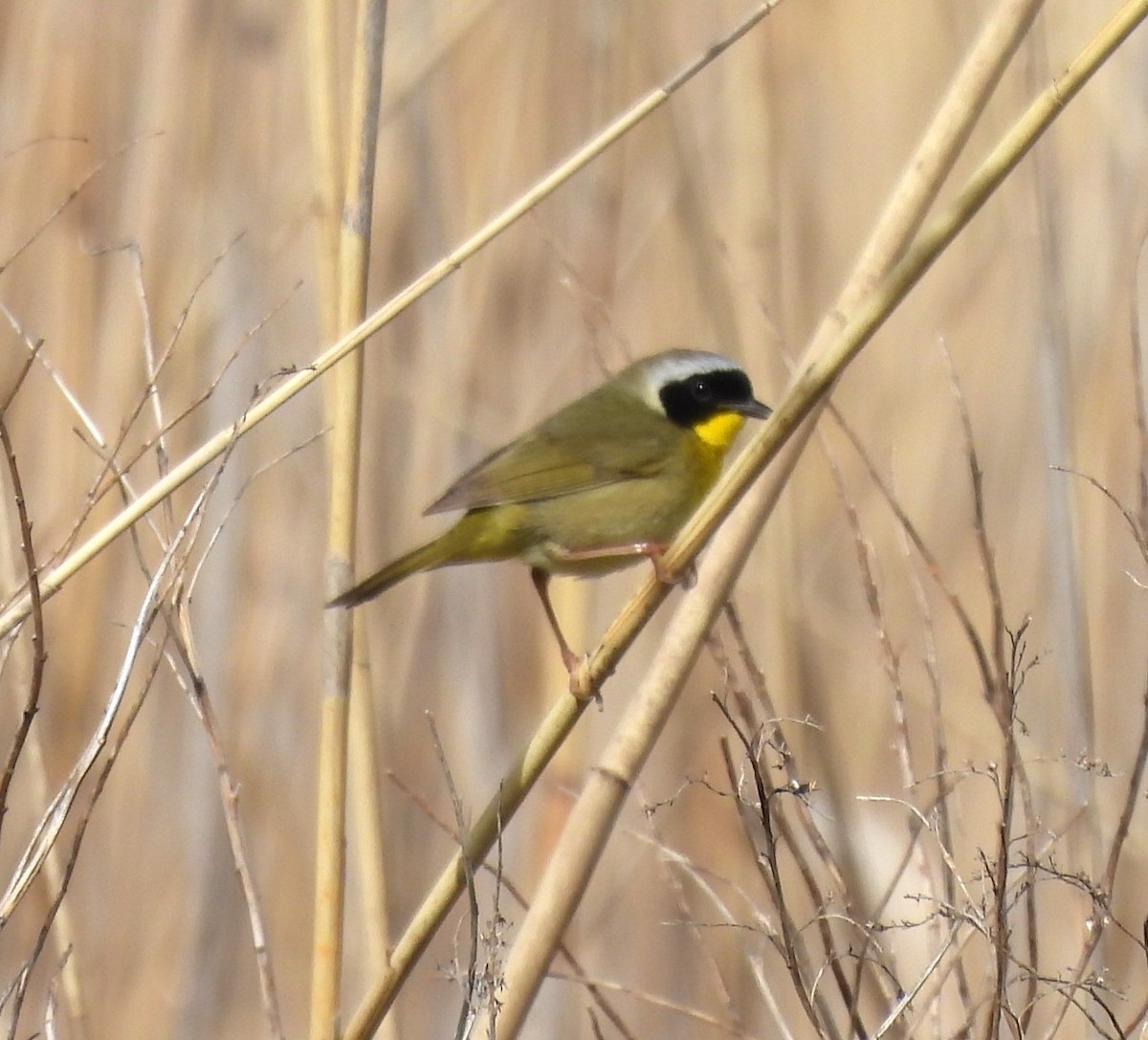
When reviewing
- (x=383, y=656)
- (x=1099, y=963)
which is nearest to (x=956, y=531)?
(x=383, y=656)

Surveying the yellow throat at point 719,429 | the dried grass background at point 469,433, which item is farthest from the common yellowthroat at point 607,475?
the dried grass background at point 469,433

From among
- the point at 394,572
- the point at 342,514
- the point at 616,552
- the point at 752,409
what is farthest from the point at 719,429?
the point at 342,514

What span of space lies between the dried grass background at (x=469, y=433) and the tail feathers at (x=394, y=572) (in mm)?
446

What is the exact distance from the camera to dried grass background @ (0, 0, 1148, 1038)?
6.82 feet

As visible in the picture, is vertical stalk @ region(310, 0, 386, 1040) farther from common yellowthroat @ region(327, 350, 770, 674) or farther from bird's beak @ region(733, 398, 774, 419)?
bird's beak @ region(733, 398, 774, 419)

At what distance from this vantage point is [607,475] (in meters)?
1.95

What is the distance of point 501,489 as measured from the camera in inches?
71.6

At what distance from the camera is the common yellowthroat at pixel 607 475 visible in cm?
183

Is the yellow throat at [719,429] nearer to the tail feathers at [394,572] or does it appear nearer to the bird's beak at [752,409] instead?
the bird's beak at [752,409]

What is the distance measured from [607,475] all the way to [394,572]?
44cm

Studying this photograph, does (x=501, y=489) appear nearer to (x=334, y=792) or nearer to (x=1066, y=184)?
(x=334, y=792)

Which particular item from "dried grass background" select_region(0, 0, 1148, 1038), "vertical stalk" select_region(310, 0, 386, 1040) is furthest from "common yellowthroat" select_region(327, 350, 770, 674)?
"vertical stalk" select_region(310, 0, 386, 1040)

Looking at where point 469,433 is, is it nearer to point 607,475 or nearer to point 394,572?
point 607,475

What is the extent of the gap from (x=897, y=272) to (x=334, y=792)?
0.66 metres
